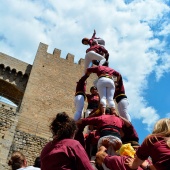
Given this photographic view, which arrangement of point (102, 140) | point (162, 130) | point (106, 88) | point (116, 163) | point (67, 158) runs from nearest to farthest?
point (67, 158) < point (162, 130) < point (116, 163) < point (102, 140) < point (106, 88)

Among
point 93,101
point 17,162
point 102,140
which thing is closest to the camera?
point 102,140

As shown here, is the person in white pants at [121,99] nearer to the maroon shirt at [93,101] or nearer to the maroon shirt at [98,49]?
the maroon shirt at [93,101]

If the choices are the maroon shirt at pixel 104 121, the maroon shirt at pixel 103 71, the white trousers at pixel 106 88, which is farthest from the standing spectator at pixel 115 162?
the maroon shirt at pixel 103 71

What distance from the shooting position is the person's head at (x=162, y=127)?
2451 mm

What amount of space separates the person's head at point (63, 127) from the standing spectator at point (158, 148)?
666 mm

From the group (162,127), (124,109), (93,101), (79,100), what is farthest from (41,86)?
(162,127)

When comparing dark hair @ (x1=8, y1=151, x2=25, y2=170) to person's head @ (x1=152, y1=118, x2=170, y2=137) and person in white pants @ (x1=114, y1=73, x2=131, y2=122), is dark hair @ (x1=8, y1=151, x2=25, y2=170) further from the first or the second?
person's head @ (x1=152, y1=118, x2=170, y2=137)

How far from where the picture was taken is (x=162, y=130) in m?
2.49

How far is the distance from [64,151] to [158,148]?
2.72ft

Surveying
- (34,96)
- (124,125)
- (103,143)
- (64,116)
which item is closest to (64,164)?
(64,116)

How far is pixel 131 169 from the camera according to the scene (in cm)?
260

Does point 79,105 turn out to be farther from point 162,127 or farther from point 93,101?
point 162,127

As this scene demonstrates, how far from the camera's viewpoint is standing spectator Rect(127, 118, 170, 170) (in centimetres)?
228

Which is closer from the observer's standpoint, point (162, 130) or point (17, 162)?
point (162, 130)
